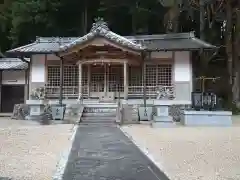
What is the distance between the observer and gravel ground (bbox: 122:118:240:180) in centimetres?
656

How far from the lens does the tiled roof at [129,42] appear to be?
1962cm

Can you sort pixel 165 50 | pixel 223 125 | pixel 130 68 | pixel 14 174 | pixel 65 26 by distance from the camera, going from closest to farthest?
pixel 14 174
pixel 223 125
pixel 165 50
pixel 130 68
pixel 65 26

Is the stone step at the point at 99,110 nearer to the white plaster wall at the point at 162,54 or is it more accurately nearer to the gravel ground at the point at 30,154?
the white plaster wall at the point at 162,54

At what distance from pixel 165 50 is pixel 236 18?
7703 millimetres

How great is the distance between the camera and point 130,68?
74.9 ft

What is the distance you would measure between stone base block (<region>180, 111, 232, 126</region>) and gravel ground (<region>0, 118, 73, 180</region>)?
23.8 ft

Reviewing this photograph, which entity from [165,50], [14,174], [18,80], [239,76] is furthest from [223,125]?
[18,80]

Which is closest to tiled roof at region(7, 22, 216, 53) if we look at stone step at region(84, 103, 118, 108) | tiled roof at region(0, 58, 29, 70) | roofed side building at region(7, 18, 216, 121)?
roofed side building at region(7, 18, 216, 121)

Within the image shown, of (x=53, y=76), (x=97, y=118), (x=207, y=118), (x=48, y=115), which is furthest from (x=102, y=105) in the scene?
(x=207, y=118)

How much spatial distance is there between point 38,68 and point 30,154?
1456cm

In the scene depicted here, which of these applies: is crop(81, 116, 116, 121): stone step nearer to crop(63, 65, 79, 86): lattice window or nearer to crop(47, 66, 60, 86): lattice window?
crop(63, 65, 79, 86): lattice window

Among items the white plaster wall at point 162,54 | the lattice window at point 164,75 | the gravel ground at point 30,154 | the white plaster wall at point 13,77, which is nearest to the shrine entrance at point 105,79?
the white plaster wall at point 162,54

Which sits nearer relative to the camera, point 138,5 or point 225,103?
point 225,103

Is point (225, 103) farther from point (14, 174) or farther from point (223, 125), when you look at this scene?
point (14, 174)
